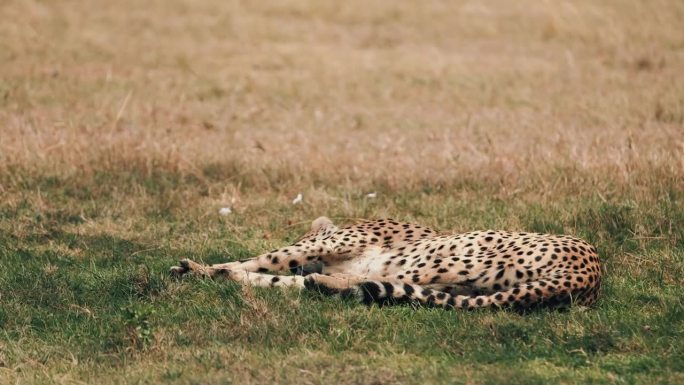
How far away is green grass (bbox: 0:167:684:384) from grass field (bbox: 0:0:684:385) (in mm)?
15

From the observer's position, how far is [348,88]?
11.5 m

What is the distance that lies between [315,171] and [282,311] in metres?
2.96

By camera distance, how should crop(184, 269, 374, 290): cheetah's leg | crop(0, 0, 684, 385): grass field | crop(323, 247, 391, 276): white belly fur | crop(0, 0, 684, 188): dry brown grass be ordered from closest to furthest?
crop(0, 0, 684, 385): grass field, crop(184, 269, 374, 290): cheetah's leg, crop(323, 247, 391, 276): white belly fur, crop(0, 0, 684, 188): dry brown grass

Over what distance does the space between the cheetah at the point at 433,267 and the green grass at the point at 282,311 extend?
0.09 m

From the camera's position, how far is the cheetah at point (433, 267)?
15.9 ft

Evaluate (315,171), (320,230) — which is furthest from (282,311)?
(315,171)

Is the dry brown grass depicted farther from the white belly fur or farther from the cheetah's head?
the white belly fur

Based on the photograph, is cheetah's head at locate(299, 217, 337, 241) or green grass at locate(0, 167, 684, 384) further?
cheetah's head at locate(299, 217, 337, 241)

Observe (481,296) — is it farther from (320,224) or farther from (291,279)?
(320,224)

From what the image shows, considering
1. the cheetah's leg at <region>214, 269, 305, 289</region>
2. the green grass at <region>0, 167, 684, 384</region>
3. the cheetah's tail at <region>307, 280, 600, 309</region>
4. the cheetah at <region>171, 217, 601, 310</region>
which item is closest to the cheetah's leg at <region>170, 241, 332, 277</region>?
the cheetah at <region>171, 217, 601, 310</region>

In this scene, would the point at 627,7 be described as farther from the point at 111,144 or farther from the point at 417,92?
the point at 111,144

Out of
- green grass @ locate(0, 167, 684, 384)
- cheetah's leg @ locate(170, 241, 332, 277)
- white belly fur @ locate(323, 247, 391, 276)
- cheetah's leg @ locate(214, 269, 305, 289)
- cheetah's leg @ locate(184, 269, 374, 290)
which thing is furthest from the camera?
cheetah's leg @ locate(170, 241, 332, 277)

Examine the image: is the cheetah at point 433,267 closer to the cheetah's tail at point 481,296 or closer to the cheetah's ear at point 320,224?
the cheetah's tail at point 481,296

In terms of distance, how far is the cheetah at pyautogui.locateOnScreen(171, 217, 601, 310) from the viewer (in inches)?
191
